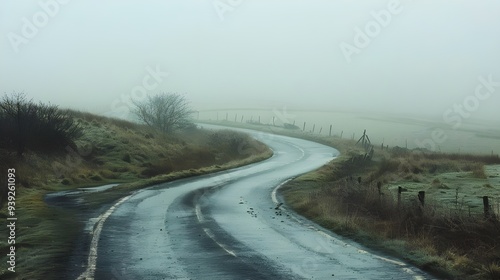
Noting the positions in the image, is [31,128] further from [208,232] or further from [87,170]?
[208,232]

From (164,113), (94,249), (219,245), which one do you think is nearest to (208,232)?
(219,245)

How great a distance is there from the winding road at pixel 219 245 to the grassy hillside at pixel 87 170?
96cm

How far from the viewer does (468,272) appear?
31.2ft

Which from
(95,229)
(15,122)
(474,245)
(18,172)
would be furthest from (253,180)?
(474,245)

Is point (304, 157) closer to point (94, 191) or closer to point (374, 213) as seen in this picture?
point (94, 191)

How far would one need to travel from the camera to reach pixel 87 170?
31922 mm

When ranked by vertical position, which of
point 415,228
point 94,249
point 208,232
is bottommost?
point 208,232

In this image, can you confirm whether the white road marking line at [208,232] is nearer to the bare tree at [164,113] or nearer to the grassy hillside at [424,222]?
the grassy hillside at [424,222]

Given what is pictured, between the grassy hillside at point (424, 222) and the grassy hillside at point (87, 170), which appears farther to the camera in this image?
the grassy hillside at point (87, 170)

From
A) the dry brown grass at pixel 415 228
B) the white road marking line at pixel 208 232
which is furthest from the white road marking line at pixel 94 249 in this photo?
the dry brown grass at pixel 415 228

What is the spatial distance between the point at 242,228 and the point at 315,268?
5.18 m

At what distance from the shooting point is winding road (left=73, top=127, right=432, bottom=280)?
31.3 feet

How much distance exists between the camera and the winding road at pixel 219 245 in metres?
9.55

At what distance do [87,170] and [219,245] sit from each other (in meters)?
21.6
